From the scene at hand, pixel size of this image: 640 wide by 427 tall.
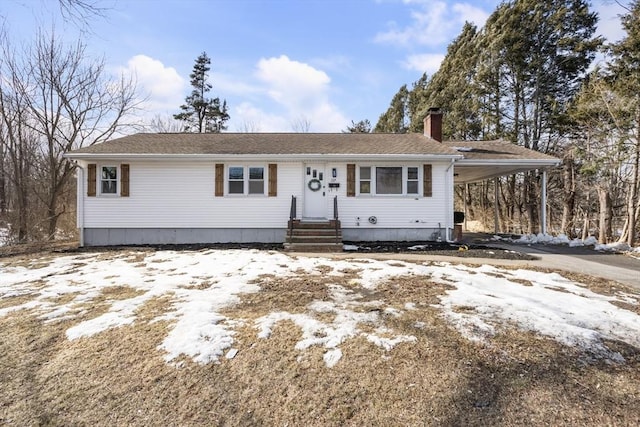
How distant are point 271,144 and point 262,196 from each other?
7.28 feet

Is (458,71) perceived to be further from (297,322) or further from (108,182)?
(297,322)

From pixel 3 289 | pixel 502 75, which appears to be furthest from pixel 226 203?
pixel 502 75

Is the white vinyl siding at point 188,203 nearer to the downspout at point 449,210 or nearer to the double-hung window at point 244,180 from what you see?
the double-hung window at point 244,180

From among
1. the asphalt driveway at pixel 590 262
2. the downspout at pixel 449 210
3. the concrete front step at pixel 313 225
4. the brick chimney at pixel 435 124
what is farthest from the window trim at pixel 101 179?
the asphalt driveway at pixel 590 262

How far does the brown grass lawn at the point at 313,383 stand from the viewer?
2230mm

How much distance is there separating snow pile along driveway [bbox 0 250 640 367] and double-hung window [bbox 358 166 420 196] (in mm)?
3761

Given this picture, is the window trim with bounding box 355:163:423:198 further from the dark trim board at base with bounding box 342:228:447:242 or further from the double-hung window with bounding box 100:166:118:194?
the double-hung window with bounding box 100:166:118:194

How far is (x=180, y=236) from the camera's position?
10406mm

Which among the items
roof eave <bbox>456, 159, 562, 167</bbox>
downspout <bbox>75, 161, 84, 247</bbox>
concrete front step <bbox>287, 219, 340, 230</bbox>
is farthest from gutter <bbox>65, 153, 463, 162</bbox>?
concrete front step <bbox>287, 219, 340, 230</bbox>

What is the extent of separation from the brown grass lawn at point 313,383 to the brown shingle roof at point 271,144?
7686 mm

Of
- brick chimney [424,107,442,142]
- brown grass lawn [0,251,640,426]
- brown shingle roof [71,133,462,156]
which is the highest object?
brick chimney [424,107,442,142]

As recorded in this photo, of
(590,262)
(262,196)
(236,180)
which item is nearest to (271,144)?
(236,180)

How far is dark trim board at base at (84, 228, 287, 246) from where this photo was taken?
10312mm

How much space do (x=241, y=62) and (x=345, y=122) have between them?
20.2 m
